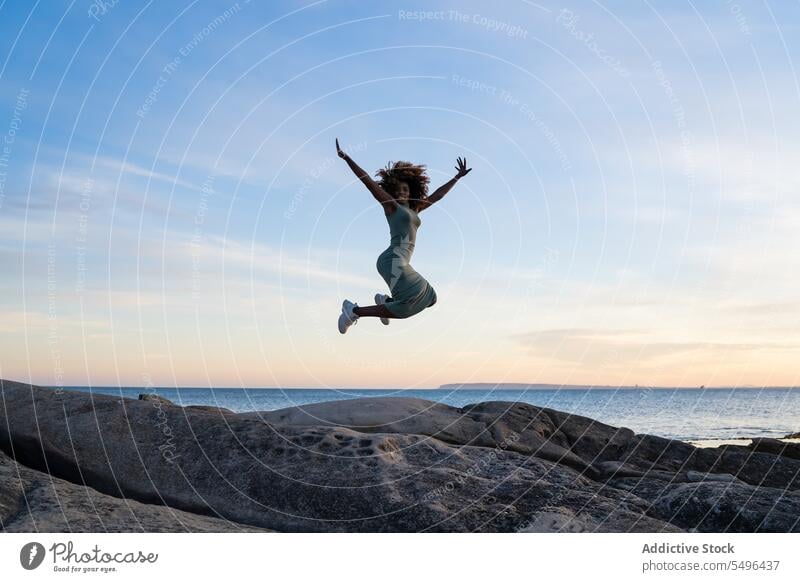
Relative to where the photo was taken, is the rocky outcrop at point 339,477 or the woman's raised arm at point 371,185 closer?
the rocky outcrop at point 339,477

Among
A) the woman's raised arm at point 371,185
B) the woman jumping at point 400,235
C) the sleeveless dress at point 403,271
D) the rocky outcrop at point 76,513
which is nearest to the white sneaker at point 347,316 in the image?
the woman jumping at point 400,235

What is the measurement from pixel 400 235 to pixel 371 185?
0.96 m

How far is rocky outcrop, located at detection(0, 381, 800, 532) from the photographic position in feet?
37.8

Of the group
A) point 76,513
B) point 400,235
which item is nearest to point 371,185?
point 400,235

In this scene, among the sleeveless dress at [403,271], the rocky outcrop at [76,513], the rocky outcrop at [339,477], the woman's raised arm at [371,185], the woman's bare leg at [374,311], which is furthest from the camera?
the woman's bare leg at [374,311]

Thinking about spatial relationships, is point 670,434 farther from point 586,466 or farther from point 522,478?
point 522,478

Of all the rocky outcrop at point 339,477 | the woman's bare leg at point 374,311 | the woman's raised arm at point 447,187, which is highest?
the woman's raised arm at point 447,187

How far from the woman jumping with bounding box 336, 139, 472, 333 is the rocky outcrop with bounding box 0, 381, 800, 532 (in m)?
2.16

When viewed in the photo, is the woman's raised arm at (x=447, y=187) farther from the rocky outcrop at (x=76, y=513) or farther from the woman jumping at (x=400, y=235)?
the rocky outcrop at (x=76, y=513)

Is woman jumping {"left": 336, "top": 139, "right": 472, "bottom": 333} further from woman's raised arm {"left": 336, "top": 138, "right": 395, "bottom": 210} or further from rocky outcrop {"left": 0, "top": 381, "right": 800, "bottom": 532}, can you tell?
rocky outcrop {"left": 0, "top": 381, "right": 800, "bottom": 532}

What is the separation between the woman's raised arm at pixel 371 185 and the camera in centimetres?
1270
